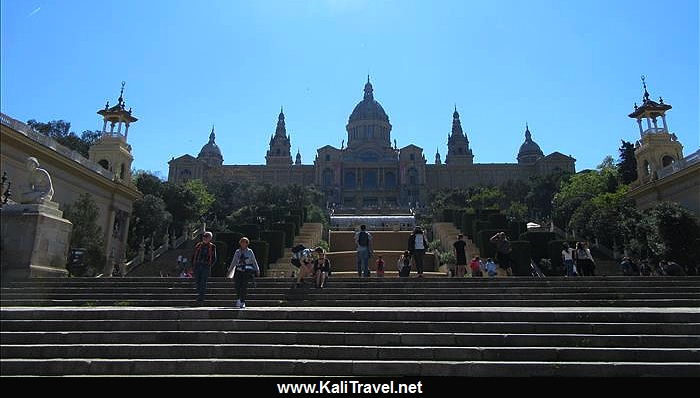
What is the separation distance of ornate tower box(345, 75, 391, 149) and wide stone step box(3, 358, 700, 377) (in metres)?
120

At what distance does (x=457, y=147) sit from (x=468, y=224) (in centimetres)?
9976

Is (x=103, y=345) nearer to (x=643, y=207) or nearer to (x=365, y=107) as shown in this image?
(x=643, y=207)

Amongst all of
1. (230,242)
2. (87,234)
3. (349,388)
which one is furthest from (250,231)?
(349,388)

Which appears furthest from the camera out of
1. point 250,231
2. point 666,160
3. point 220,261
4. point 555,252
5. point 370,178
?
point 370,178

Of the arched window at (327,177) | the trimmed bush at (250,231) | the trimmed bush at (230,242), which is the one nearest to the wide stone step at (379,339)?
the trimmed bush at (230,242)

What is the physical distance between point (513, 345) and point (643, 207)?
1339 inches

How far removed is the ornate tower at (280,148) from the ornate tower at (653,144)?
3644 inches

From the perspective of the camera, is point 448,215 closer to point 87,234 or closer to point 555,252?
point 555,252

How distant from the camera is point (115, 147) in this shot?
39469mm

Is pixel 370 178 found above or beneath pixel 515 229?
above

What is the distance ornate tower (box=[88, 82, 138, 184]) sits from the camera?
39312mm

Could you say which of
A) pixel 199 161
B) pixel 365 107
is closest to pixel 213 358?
pixel 199 161

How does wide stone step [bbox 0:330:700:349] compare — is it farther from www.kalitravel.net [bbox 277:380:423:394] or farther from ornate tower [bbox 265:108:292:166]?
ornate tower [bbox 265:108:292:166]

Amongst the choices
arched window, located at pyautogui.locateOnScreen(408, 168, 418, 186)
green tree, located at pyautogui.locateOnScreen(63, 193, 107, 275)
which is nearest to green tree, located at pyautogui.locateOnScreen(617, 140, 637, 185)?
green tree, located at pyautogui.locateOnScreen(63, 193, 107, 275)
